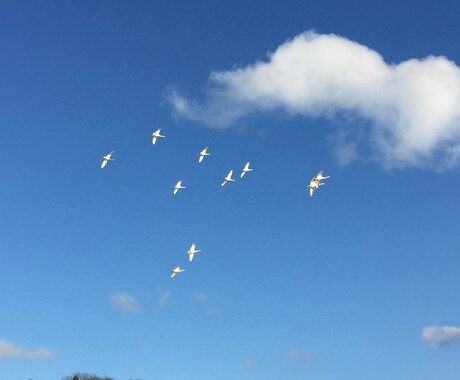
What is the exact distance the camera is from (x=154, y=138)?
164 metres

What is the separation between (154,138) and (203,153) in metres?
13.6

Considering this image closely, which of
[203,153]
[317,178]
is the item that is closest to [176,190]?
[203,153]

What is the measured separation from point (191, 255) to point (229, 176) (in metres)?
24.4

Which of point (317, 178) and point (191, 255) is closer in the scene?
point (317, 178)

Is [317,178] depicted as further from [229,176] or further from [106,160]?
[106,160]

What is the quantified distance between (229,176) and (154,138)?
936 inches

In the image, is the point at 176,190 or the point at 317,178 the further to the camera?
the point at 176,190

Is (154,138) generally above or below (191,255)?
above

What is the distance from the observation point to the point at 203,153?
16712 centimetres

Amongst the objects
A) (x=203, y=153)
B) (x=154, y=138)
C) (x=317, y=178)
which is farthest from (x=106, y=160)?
(x=317, y=178)

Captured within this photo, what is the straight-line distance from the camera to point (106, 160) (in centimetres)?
17200

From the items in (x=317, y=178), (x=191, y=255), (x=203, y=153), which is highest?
(x=203, y=153)

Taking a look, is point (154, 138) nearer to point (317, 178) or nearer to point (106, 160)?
point (106, 160)

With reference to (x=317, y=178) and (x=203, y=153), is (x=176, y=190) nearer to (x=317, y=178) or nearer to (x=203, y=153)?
(x=203, y=153)
